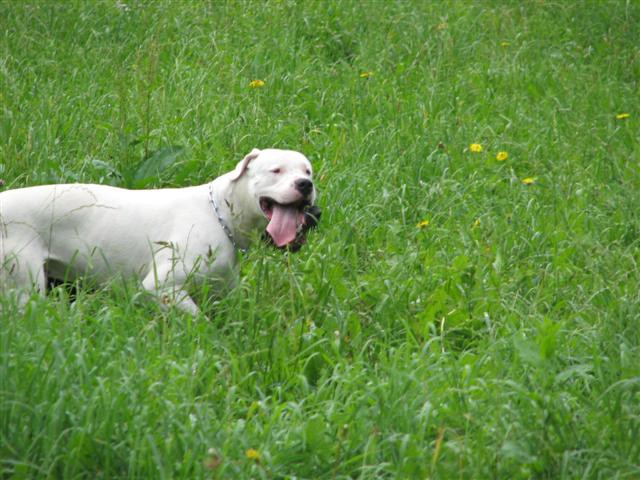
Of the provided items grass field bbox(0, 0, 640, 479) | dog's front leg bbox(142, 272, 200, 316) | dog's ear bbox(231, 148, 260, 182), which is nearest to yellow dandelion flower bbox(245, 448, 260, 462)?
grass field bbox(0, 0, 640, 479)

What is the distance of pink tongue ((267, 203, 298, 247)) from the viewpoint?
4621 millimetres

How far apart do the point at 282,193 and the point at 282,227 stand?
15 cm

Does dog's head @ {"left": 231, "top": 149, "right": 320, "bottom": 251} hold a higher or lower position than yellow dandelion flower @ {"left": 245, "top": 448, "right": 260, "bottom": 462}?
higher

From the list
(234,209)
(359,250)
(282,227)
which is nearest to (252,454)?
(282,227)

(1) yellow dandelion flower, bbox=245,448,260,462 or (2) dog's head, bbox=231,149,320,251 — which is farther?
(2) dog's head, bbox=231,149,320,251

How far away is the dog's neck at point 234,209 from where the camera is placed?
4715 millimetres

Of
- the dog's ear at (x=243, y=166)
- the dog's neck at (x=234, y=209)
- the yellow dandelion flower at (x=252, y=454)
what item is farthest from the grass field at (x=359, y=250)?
the dog's ear at (x=243, y=166)

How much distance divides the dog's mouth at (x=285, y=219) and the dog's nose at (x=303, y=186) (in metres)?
0.04

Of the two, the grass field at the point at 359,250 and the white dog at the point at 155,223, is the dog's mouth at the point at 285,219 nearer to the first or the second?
the white dog at the point at 155,223

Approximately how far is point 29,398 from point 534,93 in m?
5.13

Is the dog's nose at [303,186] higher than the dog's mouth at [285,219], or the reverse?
the dog's nose at [303,186]

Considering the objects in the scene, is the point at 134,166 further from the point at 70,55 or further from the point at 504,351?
the point at 504,351

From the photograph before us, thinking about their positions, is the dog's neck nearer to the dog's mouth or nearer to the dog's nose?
the dog's mouth

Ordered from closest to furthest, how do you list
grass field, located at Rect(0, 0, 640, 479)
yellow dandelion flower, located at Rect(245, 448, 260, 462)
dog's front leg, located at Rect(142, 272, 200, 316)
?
yellow dandelion flower, located at Rect(245, 448, 260, 462) < grass field, located at Rect(0, 0, 640, 479) < dog's front leg, located at Rect(142, 272, 200, 316)
